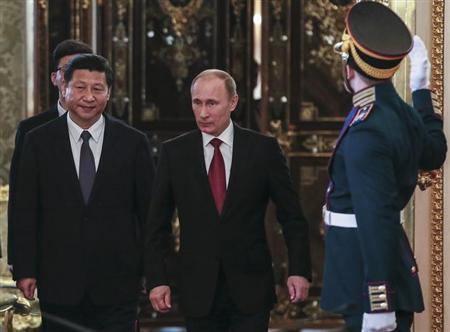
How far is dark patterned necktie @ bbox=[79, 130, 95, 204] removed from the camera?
5.03m

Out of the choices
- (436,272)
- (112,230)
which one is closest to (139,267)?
(112,230)

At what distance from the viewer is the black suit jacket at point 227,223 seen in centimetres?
469

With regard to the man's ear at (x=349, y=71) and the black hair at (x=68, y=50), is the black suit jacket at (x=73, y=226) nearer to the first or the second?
the black hair at (x=68, y=50)

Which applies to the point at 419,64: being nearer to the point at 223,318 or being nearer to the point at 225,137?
the point at 225,137

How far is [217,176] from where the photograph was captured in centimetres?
475

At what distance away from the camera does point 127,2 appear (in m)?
8.05

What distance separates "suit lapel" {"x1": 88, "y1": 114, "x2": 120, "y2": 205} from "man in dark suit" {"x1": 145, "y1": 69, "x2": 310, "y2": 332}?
0.31m

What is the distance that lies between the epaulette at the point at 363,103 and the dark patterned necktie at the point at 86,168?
4.53ft

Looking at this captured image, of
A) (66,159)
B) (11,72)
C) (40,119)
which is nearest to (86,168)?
(66,159)

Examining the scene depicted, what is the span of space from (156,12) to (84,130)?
3.10 metres

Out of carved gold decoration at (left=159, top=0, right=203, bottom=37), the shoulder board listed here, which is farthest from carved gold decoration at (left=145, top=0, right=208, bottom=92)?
the shoulder board

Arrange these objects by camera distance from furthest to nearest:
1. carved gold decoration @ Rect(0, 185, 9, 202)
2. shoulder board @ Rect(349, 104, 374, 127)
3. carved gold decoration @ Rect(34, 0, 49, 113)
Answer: carved gold decoration @ Rect(34, 0, 49, 113)
carved gold decoration @ Rect(0, 185, 9, 202)
shoulder board @ Rect(349, 104, 374, 127)

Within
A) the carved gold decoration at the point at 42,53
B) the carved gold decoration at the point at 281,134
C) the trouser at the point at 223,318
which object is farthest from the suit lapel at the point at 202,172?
the carved gold decoration at the point at 281,134

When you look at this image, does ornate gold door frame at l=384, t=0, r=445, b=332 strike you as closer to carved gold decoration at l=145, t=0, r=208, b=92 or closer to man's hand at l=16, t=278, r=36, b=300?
man's hand at l=16, t=278, r=36, b=300
